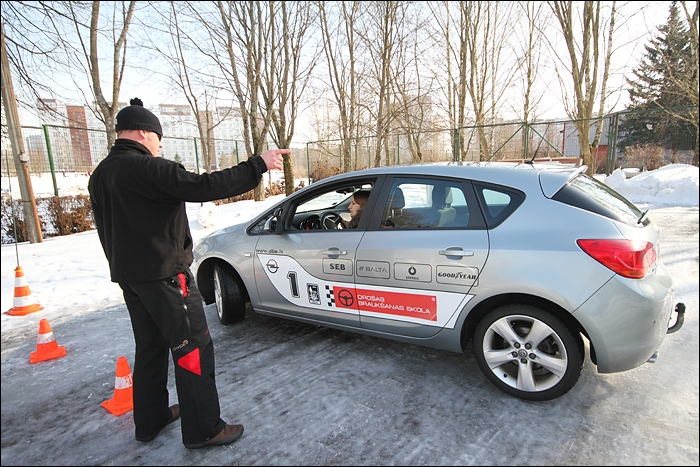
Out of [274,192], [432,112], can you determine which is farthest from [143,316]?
[432,112]

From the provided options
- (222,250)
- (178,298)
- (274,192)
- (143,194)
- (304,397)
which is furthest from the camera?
(274,192)

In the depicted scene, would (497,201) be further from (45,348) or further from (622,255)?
(45,348)

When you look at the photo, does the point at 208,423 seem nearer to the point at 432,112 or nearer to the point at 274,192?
the point at 274,192

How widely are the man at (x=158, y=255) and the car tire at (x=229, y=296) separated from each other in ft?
4.90

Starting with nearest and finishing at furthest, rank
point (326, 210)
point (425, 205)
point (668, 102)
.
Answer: point (425, 205) < point (326, 210) < point (668, 102)

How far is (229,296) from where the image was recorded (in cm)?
387

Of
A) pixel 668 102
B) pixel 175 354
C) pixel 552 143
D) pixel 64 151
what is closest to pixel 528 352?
pixel 175 354

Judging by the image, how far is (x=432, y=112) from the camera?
18969mm

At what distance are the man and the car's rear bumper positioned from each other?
2.03m

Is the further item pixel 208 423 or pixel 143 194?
pixel 208 423

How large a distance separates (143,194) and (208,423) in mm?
1325

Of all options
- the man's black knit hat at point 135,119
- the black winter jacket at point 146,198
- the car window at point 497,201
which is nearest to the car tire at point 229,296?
the black winter jacket at point 146,198

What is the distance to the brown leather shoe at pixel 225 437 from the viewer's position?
2.22m

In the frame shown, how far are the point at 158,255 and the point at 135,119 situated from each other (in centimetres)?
76
